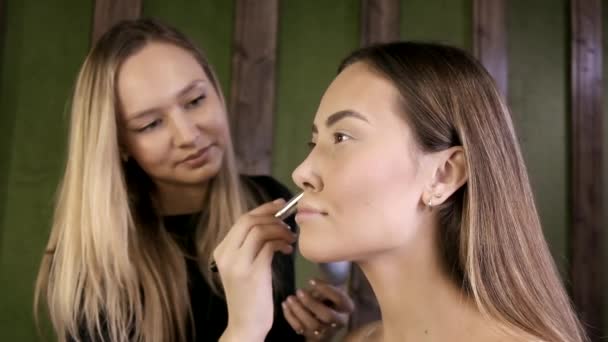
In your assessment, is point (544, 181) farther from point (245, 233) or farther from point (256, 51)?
point (245, 233)

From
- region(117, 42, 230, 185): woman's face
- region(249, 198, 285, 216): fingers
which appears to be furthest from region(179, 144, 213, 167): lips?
region(249, 198, 285, 216): fingers

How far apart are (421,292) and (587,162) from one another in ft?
4.36

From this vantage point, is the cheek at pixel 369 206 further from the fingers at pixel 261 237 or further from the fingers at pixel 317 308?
the fingers at pixel 317 308

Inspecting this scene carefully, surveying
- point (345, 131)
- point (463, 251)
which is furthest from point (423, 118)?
point (463, 251)

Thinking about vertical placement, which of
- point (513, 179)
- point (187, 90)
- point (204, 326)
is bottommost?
Answer: point (204, 326)

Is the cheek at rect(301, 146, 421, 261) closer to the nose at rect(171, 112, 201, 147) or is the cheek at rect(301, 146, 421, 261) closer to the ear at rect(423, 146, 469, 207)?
the ear at rect(423, 146, 469, 207)

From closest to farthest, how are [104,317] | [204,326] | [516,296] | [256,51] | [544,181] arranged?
[516,296]
[104,317]
[204,326]
[256,51]
[544,181]

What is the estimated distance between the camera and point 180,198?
1440mm

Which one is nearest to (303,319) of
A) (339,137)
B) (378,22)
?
(339,137)

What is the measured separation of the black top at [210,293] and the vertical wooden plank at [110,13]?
689mm

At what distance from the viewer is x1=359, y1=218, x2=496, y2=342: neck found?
997mm

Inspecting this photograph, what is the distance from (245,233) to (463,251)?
39cm

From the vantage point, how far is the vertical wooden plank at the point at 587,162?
79.1 inches

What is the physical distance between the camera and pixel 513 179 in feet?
3.29
